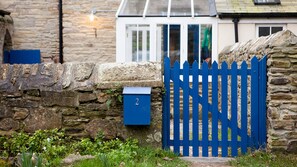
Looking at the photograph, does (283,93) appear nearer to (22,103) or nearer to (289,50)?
(289,50)

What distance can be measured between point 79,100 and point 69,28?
372 inches

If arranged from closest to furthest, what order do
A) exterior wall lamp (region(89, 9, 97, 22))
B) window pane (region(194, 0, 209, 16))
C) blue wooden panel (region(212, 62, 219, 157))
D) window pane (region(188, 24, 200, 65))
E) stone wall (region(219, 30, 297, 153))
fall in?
1. stone wall (region(219, 30, 297, 153))
2. blue wooden panel (region(212, 62, 219, 157))
3. window pane (region(188, 24, 200, 65))
4. window pane (region(194, 0, 209, 16))
5. exterior wall lamp (region(89, 9, 97, 22))

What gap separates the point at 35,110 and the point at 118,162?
1699 mm

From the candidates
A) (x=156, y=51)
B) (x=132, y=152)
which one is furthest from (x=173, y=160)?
(x=156, y=51)

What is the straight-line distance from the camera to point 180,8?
14.4 meters

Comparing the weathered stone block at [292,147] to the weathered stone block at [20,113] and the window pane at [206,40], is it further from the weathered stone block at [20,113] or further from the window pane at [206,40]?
the window pane at [206,40]

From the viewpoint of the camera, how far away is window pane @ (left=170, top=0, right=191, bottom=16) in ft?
46.4

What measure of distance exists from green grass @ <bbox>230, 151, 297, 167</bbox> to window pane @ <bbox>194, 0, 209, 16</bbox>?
8.61m

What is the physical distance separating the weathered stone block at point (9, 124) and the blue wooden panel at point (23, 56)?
9.07m

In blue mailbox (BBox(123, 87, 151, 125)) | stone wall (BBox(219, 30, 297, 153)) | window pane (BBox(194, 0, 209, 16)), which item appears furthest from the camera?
window pane (BBox(194, 0, 209, 16))

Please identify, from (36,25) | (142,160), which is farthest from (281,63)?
(36,25)

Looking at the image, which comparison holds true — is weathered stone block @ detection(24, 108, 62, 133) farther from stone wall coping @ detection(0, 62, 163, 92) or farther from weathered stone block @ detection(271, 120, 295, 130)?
weathered stone block @ detection(271, 120, 295, 130)

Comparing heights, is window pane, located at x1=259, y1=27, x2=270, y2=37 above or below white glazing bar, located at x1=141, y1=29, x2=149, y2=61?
above

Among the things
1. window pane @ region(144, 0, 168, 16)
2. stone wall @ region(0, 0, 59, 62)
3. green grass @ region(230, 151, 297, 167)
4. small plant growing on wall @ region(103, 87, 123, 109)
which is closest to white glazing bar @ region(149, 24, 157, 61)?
window pane @ region(144, 0, 168, 16)
